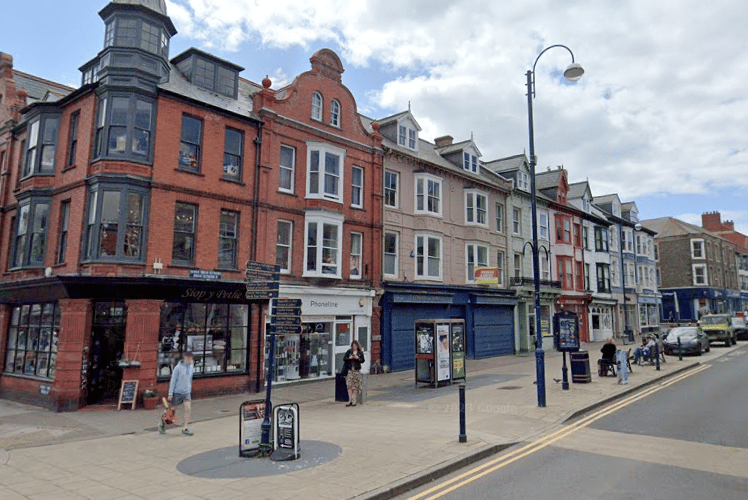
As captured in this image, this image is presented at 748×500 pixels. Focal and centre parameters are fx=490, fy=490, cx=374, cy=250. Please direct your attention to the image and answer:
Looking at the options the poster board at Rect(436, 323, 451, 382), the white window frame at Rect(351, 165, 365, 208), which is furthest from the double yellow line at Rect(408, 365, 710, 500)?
the white window frame at Rect(351, 165, 365, 208)

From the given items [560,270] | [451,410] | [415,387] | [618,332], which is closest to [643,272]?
[618,332]

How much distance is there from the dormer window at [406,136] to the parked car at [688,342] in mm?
18263

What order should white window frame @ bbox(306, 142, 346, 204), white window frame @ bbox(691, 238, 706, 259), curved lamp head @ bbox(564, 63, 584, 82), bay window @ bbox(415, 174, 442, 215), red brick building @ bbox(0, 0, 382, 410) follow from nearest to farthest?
curved lamp head @ bbox(564, 63, 584, 82) < red brick building @ bbox(0, 0, 382, 410) < white window frame @ bbox(306, 142, 346, 204) < bay window @ bbox(415, 174, 442, 215) < white window frame @ bbox(691, 238, 706, 259)

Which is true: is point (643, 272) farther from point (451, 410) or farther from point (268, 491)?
point (268, 491)

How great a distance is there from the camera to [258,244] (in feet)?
60.1

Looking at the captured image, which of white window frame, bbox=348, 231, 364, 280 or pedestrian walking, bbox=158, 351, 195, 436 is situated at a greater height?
white window frame, bbox=348, 231, 364, 280

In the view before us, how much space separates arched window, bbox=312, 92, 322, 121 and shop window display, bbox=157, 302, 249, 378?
29.0 feet

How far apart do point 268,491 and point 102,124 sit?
1390 cm

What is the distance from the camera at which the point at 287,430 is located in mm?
8578

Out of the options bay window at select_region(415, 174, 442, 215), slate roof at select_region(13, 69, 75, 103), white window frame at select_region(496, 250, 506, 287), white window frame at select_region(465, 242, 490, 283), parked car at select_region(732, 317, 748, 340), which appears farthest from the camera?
parked car at select_region(732, 317, 748, 340)

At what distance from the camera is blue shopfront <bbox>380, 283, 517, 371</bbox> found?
22.8 m

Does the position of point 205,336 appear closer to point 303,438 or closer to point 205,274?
point 205,274

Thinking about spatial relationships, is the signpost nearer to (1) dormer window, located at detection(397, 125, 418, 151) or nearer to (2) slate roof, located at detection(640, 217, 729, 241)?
(1) dormer window, located at detection(397, 125, 418, 151)

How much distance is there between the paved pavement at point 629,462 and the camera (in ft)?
22.4
